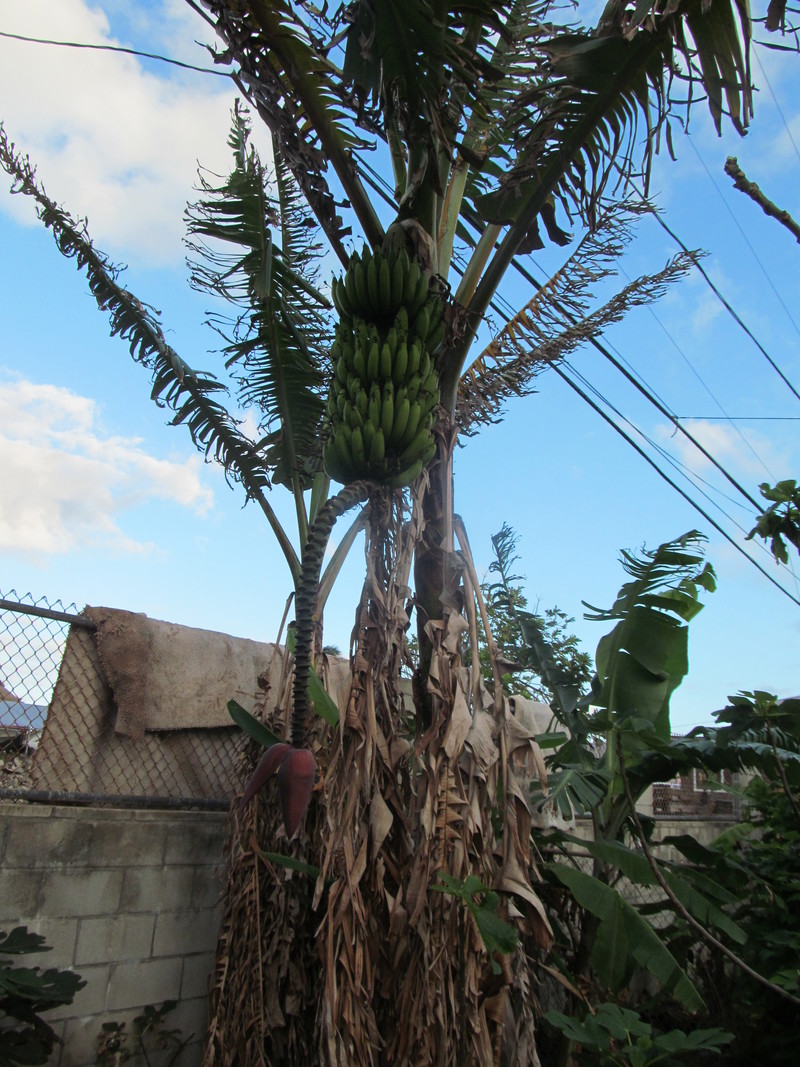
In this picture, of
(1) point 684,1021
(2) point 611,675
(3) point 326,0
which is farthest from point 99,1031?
(3) point 326,0

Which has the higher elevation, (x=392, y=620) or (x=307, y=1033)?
A: (x=392, y=620)

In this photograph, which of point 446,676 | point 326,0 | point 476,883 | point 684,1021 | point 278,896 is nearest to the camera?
point 476,883

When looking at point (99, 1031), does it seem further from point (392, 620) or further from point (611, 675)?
point (611, 675)

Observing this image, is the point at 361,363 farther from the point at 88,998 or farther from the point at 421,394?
the point at 88,998

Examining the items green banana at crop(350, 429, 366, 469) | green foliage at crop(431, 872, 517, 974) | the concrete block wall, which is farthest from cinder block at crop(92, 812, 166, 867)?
green banana at crop(350, 429, 366, 469)

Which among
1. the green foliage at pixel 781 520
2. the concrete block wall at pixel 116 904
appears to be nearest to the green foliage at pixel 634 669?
the green foliage at pixel 781 520

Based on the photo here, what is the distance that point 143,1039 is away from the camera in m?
3.04

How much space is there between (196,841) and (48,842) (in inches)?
26.8

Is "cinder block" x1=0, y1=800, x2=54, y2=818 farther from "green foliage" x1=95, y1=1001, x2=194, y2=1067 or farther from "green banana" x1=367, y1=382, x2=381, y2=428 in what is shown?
"green banana" x1=367, y1=382, x2=381, y2=428

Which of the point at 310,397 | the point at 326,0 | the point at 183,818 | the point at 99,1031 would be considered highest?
the point at 326,0

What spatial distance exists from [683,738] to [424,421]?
2.91 meters

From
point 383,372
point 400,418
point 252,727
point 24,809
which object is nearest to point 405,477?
point 400,418

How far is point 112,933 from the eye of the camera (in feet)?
10.0

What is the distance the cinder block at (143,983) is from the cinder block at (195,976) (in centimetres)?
3
